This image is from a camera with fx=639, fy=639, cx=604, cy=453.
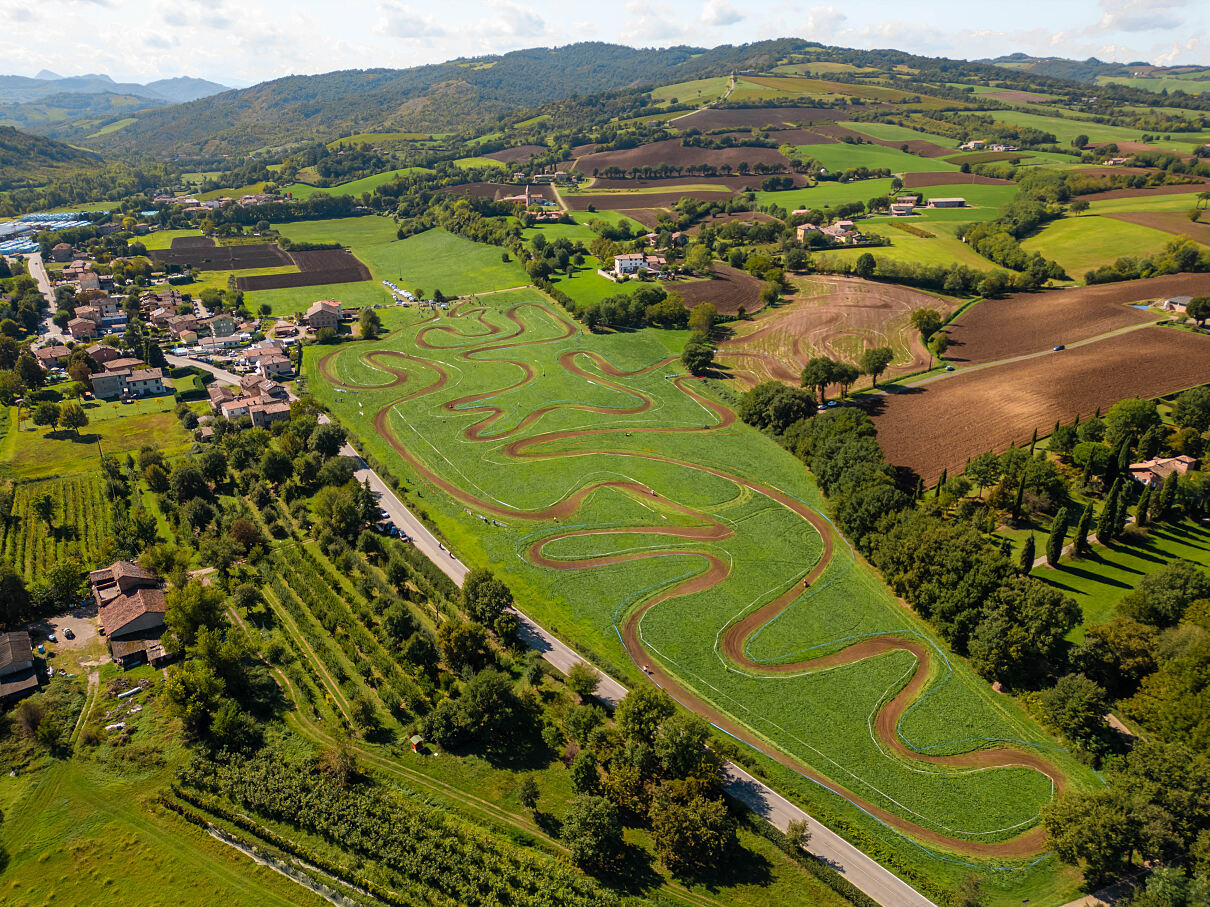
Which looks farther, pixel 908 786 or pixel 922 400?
pixel 922 400

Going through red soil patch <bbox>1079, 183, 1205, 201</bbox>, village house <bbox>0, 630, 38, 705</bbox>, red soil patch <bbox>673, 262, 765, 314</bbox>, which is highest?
red soil patch <bbox>1079, 183, 1205, 201</bbox>

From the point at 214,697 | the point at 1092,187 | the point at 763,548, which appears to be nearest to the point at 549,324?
the point at 763,548

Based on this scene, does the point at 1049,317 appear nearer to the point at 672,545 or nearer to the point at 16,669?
the point at 672,545

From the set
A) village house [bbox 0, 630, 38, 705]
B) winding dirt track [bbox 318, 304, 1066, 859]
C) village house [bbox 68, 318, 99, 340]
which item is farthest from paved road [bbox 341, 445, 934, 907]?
village house [bbox 68, 318, 99, 340]

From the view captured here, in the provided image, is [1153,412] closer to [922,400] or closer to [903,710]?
[922,400]

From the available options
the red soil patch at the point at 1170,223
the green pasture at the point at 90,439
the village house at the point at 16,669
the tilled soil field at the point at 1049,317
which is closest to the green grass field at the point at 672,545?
the green pasture at the point at 90,439

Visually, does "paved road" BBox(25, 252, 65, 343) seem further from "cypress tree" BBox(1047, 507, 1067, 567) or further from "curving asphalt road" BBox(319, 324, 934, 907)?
"cypress tree" BBox(1047, 507, 1067, 567)
